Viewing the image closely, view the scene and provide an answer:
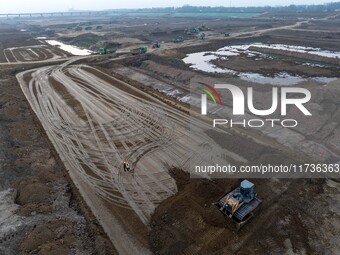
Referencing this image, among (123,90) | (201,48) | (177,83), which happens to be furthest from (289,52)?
(123,90)

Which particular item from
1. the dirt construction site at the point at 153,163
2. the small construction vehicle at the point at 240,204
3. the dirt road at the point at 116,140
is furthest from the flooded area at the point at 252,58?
the small construction vehicle at the point at 240,204

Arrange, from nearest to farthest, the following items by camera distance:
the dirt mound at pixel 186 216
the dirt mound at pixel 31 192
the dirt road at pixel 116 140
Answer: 1. the dirt mound at pixel 186 216
2. the dirt mound at pixel 31 192
3. the dirt road at pixel 116 140

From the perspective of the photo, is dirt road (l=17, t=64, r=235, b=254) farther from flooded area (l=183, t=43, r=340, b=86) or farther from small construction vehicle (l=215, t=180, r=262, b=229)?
flooded area (l=183, t=43, r=340, b=86)

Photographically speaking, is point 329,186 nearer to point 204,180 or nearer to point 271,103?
point 204,180

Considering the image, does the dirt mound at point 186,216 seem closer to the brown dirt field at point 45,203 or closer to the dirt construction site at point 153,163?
the dirt construction site at point 153,163

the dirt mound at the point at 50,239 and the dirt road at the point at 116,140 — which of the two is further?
the dirt road at the point at 116,140

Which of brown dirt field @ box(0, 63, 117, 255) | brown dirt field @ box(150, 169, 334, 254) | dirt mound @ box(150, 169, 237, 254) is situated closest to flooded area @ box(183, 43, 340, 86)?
brown dirt field @ box(150, 169, 334, 254)
